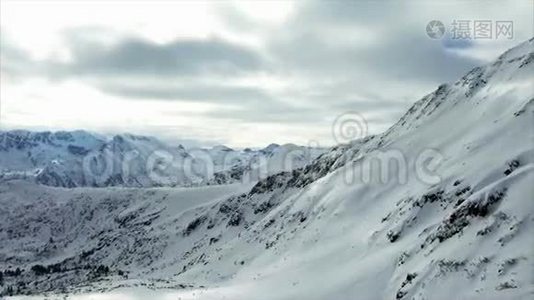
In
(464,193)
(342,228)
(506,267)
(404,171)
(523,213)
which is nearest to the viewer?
(506,267)

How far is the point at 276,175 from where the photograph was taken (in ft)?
525

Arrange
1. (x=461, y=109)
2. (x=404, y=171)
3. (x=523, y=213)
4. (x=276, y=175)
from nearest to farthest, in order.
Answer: (x=523, y=213)
(x=404, y=171)
(x=461, y=109)
(x=276, y=175)

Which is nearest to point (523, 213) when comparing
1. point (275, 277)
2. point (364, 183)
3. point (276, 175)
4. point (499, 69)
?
point (275, 277)

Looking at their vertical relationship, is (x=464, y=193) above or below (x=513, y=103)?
below

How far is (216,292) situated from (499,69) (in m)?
46.3

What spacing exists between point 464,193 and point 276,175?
387 ft

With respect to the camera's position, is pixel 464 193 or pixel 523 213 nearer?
pixel 523 213

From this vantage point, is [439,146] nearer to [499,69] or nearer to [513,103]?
[513,103]

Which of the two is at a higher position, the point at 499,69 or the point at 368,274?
the point at 499,69

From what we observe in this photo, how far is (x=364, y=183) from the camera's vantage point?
6850 centimetres

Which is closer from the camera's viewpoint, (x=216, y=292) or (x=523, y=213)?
(x=523, y=213)

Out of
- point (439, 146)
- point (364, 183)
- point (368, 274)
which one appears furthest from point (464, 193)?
point (364, 183)

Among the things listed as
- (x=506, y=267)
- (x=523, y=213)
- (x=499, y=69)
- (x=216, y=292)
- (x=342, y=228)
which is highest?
(x=499, y=69)

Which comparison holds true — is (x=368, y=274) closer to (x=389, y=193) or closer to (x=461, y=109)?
(x=389, y=193)
